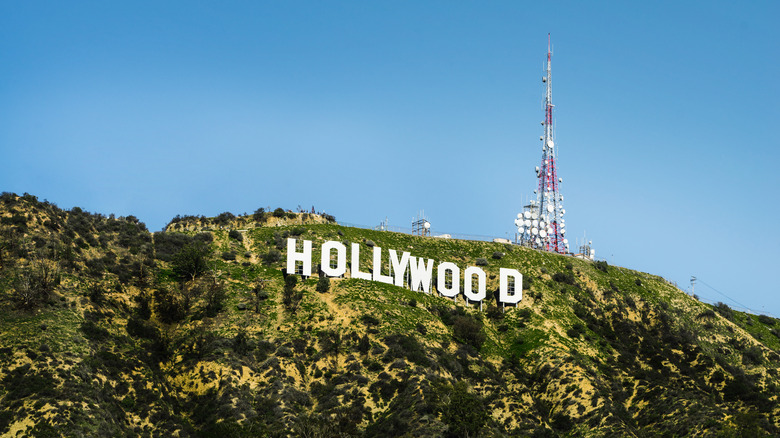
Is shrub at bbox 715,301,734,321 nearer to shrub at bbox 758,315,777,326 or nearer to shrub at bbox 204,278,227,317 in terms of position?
shrub at bbox 758,315,777,326

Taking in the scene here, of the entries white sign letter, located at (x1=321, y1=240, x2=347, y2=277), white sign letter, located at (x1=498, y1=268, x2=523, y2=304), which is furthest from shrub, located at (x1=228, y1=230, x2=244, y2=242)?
white sign letter, located at (x1=498, y1=268, x2=523, y2=304)

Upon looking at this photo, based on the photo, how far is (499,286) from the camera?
376 ft

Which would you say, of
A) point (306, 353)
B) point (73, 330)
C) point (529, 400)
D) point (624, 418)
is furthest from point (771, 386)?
point (73, 330)

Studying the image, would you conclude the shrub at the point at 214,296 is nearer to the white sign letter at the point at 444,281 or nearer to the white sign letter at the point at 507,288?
the white sign letter at the point at 444,281

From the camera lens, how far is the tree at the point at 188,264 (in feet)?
311

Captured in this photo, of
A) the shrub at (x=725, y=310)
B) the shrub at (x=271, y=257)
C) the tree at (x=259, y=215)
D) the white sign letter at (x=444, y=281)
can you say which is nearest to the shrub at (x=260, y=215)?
the tree at (x=259, y=215)

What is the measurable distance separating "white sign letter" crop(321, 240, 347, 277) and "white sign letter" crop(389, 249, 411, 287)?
878cm

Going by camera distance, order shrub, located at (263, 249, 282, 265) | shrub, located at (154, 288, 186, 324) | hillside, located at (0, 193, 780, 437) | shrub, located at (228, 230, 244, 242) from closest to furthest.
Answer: hillside, located at (0, 193, 780, 437) → shrub, located at (154, 288, 186, 324) → shrub, located at (263, 249, 282, 265) → shrub, located at (228, 230, 244, 242)

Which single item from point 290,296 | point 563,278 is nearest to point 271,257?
point 290,296

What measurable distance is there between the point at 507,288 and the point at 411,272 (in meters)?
15.2

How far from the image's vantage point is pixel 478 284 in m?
114

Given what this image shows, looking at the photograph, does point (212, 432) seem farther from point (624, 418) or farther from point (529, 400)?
point (624, 418)

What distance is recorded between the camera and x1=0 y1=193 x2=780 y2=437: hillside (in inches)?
2849

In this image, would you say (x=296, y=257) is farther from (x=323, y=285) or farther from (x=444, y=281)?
(x=444, y=281)
